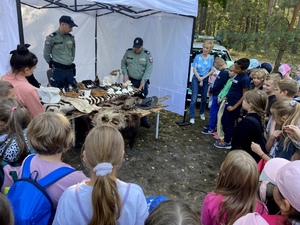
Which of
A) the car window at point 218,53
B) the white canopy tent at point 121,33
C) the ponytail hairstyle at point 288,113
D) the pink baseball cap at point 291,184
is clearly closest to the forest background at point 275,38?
the car window at point 218,53

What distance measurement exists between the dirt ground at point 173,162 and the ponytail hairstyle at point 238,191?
156 centimetres

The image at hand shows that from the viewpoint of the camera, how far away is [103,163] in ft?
4.12

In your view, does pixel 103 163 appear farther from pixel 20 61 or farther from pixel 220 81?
pixel 220 81

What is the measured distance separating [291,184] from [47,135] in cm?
127

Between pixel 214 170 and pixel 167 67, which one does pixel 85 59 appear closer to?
pixel 167 67

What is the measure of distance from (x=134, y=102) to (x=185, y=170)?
1436 millimetres

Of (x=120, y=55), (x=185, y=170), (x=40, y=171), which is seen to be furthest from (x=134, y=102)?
(x=40, y=171)

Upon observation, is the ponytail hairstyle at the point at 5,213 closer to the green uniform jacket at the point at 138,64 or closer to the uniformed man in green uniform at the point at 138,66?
the uniformed man in green uniform at the point at 138,66

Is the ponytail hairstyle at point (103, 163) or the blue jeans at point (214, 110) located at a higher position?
the ponytail hairstyle at point (103, 163)

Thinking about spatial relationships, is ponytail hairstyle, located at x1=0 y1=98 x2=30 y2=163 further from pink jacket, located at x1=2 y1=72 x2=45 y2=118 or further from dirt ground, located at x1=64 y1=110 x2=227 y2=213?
dirt ground, located at x1=64 y1=110 x2=227 y2=213

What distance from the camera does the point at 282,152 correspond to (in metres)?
2.20

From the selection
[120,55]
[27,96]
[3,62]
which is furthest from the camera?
[120,55]

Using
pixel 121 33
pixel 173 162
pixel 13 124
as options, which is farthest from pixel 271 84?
pixel 121 33

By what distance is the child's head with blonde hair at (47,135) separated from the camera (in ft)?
5.03
